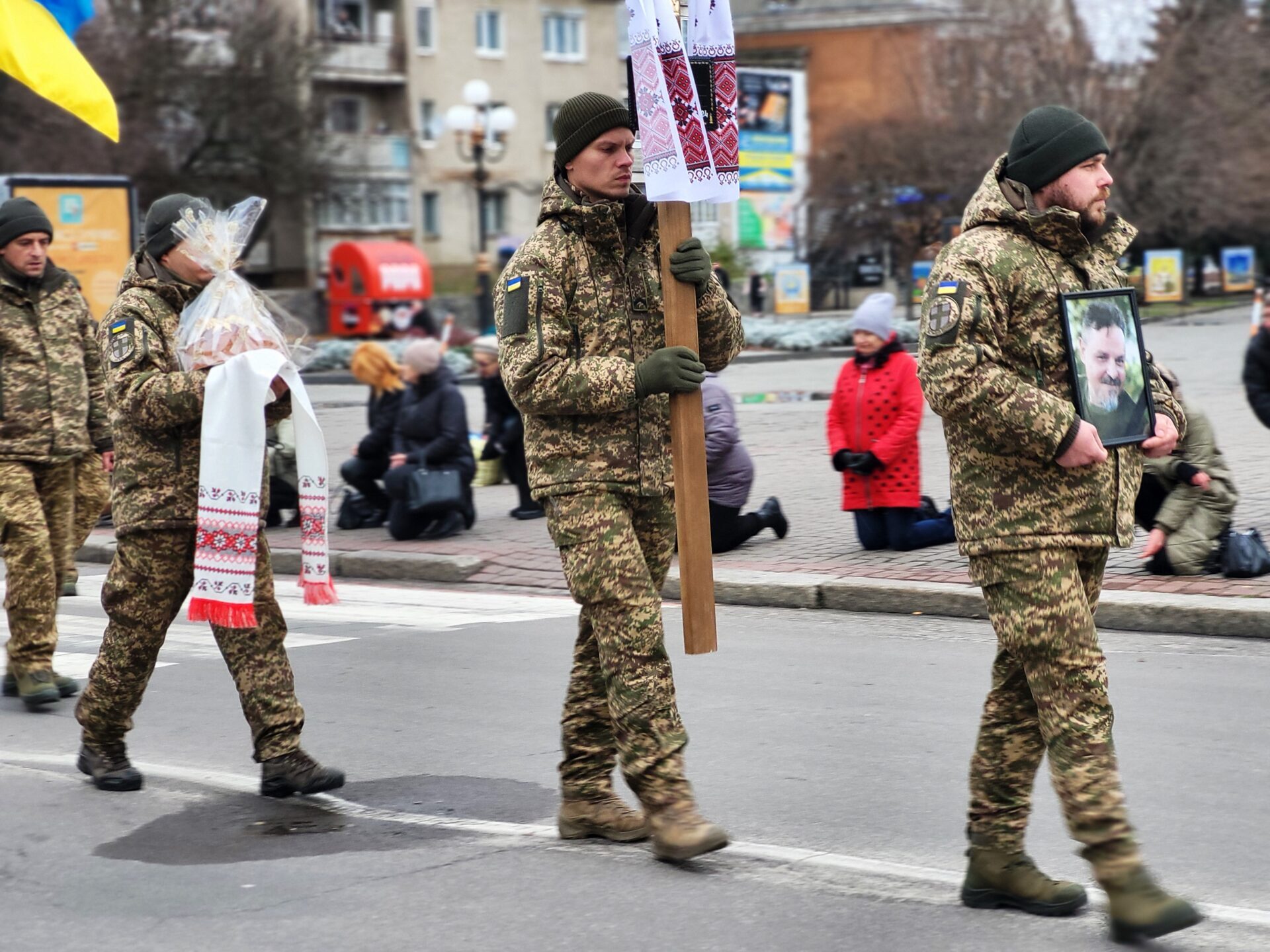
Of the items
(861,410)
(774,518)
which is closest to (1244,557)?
(861,410)

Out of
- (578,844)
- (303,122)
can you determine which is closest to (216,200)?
(303,122)

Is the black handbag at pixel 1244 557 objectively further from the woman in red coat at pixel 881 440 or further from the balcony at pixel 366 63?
the balcony at pixel 366 63

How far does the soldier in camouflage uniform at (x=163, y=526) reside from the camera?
18.4ft

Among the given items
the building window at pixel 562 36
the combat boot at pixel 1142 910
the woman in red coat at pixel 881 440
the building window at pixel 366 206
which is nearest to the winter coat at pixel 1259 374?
the woman in red coat at pixel 881 440

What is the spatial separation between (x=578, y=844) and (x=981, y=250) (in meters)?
2.03

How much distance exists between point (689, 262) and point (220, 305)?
64.9 inches

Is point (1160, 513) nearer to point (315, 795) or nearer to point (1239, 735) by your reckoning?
point (1239, 735)

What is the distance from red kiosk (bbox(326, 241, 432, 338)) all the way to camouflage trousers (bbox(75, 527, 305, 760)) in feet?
137

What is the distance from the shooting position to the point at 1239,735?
6.34m

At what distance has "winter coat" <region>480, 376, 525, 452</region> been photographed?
44.7ft

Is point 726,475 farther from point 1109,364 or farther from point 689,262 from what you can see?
point 1109,364

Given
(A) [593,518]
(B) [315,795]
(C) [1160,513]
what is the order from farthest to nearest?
(C) [1160,513]
(B) [315,795]
(A) [593,518]

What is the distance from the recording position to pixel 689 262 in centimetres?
467

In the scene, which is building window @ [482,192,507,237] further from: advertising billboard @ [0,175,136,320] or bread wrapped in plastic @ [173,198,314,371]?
bread wrapped in plastic @ [173,198,314,371]
